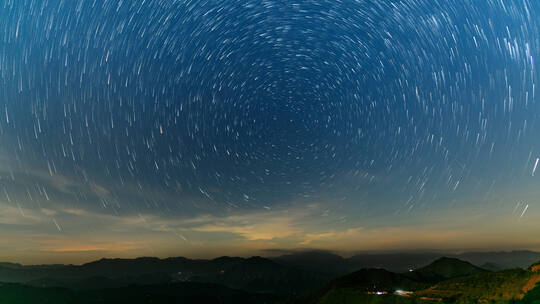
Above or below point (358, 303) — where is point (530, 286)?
above

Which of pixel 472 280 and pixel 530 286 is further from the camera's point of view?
pixel 472 280

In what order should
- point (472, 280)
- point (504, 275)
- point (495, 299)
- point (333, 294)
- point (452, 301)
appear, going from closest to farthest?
point (495, 299) → point (452, 301) → point (504, 275) → point (472, 280) → point (333, 294)

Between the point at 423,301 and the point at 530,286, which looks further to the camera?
the point at 423,301

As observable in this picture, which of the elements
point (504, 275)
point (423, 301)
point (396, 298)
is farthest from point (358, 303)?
point (504, 275)

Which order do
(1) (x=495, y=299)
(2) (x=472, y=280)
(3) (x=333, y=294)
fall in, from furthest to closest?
1. (3) (x=333, y=294)
2. (2) (x=472, y=280)
3. (1) (x=495, y=299)

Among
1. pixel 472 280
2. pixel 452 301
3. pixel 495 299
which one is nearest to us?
pixel 495 299

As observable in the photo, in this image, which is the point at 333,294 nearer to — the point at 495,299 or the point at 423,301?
the point at 423,301

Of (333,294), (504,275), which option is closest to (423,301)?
(504,275)

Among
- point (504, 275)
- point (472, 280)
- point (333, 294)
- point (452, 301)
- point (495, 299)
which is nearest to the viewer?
point (495, 299)

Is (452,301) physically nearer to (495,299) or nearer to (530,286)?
(495,299)
